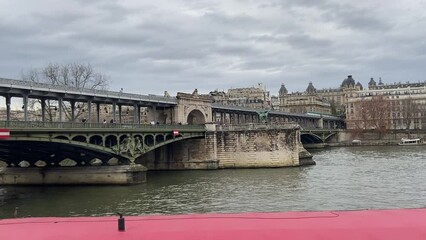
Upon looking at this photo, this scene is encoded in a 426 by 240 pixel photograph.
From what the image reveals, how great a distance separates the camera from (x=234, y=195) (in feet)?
81.1

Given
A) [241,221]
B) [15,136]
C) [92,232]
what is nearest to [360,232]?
[241,221]

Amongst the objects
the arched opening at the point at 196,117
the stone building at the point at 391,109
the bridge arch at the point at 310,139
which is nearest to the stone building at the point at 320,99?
the stone building at the point at 391,109

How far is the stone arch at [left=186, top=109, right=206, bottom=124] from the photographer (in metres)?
59.0

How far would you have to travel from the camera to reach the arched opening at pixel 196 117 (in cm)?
5897

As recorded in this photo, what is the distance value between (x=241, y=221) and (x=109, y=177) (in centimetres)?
2572

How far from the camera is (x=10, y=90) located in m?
28.7

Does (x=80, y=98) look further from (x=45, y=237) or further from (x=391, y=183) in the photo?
(x=45, y=237)

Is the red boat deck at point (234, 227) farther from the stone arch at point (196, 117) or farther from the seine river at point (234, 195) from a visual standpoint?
the stone arch at point (196, 117)

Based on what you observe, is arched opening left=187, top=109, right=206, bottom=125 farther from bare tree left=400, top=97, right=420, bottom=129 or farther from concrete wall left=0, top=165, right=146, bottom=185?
bare tree left=400, top=97, right=420, bottom=129

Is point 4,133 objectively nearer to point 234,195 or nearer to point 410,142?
point 234,195

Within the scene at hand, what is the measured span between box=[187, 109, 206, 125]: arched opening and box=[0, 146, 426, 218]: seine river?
24719 millimetres

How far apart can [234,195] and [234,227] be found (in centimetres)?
1906

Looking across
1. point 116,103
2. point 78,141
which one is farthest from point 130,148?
point 116,103

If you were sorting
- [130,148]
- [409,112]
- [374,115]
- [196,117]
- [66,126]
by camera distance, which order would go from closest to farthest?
[66,126] < [130,148] < [196,117] < [374,115] < [409,112]
